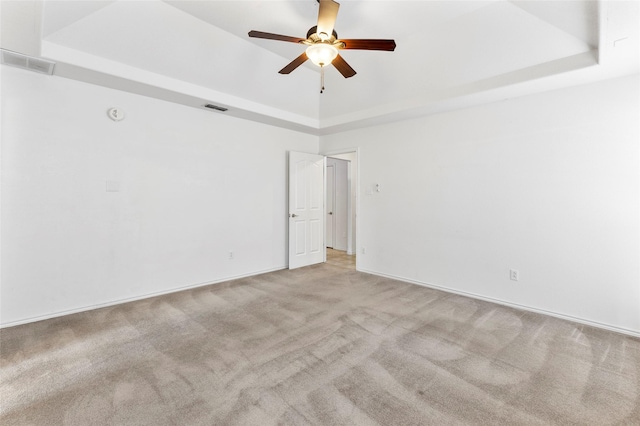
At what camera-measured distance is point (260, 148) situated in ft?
15.8

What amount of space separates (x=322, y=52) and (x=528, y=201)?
2.87 metres

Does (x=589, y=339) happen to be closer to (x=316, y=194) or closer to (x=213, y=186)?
(x=316, y=194)

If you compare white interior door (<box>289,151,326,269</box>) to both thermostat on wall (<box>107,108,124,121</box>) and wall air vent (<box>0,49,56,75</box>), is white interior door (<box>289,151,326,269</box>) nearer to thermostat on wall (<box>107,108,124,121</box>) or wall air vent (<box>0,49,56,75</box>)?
thermostat on wall (<box>107,108,124,121</box>)

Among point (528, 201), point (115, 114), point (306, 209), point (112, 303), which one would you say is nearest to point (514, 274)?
point (528, 201)

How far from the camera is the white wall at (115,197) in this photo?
2869 mm

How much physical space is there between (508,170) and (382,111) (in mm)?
1835

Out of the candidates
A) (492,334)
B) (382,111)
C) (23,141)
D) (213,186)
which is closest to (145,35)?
(23,141)

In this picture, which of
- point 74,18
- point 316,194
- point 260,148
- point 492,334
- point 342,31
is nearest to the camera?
point 74,18

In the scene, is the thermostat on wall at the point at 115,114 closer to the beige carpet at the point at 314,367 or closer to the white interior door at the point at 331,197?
the beige carpet at the point at 314,367

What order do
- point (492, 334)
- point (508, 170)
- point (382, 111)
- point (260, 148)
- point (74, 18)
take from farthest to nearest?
point (260, 148)
point (382, 111)
point (508, 170)
point (492, 334)
point (74, 18)

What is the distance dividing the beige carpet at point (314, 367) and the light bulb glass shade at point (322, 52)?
248 cm

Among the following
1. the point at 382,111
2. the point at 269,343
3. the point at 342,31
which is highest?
the point at 342,31

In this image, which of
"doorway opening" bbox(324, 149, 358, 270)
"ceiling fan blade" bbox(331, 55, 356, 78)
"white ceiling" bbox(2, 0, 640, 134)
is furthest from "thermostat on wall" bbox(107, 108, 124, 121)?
"doorway opening" bbox(324, 149, 358, 270)

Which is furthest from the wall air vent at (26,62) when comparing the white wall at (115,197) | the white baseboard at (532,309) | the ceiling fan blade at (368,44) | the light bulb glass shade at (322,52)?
the white baseboard at (532,309)
